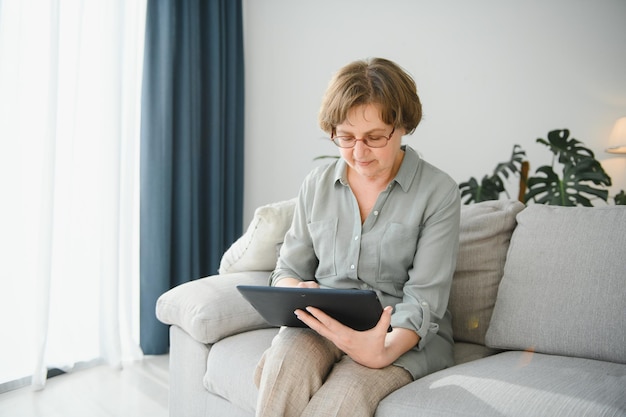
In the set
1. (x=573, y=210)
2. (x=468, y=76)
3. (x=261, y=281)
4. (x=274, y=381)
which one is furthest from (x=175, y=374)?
(x=468, y=76)

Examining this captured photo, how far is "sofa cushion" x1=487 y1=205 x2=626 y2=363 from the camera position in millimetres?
1357

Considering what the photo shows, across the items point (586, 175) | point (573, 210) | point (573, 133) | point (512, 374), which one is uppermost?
point (573, 133)

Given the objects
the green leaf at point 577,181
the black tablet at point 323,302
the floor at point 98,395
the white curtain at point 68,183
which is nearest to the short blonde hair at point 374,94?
the black tablet at point 323,302

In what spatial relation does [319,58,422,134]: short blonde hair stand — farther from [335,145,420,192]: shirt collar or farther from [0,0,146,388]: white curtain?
[0,0,146,388]: white curtain

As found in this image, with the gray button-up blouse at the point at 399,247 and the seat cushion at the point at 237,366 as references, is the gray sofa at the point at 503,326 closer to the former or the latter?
the seat cushion at the point at 237,366

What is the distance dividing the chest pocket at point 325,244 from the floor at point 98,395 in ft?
3.40

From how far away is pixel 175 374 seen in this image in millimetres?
1750

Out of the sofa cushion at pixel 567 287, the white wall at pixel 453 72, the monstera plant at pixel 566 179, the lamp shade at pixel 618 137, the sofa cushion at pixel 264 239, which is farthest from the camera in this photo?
the white wall at pixel 453 72

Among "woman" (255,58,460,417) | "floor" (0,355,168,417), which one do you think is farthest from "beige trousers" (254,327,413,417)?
"floor" (0,355,168,417)

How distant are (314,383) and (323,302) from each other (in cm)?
19

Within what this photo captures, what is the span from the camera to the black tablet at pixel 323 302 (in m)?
1.04

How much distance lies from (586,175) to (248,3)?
2.29 meters

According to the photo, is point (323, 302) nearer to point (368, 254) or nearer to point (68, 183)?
point (368, 254)

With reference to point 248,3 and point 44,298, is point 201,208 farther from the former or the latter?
point 248,3
